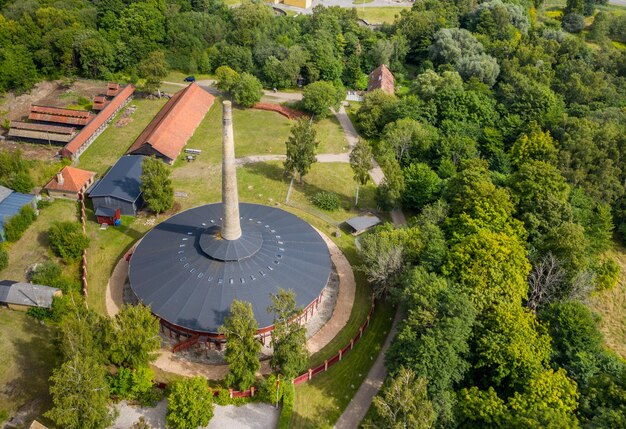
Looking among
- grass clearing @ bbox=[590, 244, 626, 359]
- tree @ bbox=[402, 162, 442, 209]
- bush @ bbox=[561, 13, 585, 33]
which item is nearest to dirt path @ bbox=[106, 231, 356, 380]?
tree @ bbox=[402, 162, 442, 209]

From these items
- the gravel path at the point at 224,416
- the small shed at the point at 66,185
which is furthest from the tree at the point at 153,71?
the gravel path at the point at 224,416

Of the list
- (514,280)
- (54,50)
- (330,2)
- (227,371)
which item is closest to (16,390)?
(227,371)

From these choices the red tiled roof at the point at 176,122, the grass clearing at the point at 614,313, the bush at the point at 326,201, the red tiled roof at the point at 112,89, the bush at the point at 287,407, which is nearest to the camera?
the bush at the point at 287,407

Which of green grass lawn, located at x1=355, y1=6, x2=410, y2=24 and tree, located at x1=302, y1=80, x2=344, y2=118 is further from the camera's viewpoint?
green grass lawn, located at x1=355, y1=6, x2=410, y2=24

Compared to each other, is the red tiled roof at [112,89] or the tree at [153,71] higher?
the tree at [153,71]

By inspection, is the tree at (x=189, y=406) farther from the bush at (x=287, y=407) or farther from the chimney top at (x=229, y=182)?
the chimney top at (x=229, y=182)

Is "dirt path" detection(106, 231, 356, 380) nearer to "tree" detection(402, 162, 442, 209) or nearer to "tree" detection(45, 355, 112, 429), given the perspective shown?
"tree" detection(45, 355, 112, 429)
